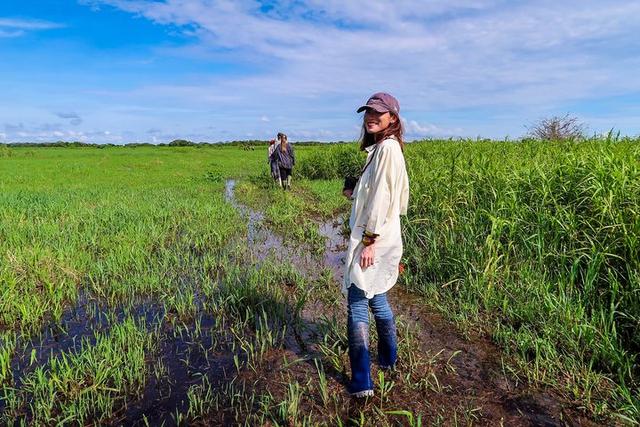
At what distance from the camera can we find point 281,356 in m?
3.57

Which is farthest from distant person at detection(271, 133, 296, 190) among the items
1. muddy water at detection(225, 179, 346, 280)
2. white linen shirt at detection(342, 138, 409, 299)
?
white linen shirt at detection(342, 138, 409, 299)

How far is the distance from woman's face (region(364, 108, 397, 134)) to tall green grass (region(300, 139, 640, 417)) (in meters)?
2.22

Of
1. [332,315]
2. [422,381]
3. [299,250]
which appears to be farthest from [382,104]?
[299,250]

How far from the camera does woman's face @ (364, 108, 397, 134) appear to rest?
2.65 meters

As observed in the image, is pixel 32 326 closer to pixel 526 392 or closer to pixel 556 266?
pixel 526 392

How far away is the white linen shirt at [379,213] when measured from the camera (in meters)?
2.59

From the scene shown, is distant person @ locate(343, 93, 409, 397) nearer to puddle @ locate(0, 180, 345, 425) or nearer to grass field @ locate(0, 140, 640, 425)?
grass field @ locate(0, 140, 640, 425)

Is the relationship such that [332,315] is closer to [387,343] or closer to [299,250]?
[387,343]

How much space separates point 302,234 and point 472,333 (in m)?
4.49

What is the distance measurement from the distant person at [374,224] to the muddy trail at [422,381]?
238mm

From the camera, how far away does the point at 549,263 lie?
4.41m

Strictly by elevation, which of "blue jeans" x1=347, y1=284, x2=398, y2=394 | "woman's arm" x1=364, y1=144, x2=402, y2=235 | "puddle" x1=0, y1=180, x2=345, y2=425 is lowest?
"puddle" x1=0, y1=180, x2=345, y2=425

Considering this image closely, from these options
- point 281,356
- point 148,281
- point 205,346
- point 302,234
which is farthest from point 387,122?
point 302,234

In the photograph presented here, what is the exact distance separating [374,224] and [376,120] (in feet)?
2.28
